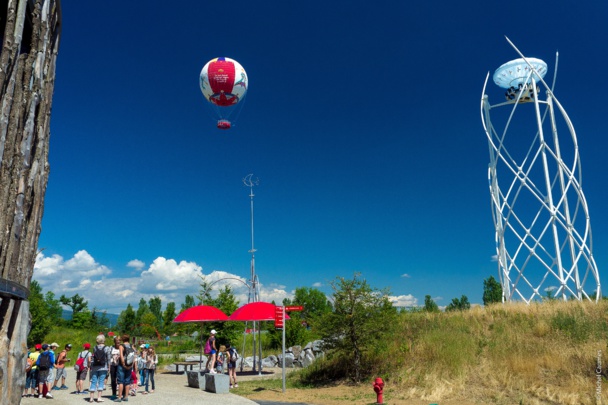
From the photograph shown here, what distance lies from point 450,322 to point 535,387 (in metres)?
5.94

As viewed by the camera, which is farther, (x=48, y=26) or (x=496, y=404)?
(x=496, y=404)

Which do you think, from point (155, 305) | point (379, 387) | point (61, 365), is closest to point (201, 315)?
point (61, 365)

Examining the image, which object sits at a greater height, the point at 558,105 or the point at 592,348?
the point at 558,105

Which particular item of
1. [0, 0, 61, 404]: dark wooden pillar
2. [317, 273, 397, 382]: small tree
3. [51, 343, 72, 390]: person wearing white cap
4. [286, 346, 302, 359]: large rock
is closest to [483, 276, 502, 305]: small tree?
[286, 346, 302, 359]: large rock

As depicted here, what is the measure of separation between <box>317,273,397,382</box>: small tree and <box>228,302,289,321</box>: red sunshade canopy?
238cm

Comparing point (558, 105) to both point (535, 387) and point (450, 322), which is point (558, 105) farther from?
point (535, 387)

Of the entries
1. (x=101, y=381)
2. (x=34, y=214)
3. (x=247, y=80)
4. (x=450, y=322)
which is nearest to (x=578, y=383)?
(x=450, y=322)

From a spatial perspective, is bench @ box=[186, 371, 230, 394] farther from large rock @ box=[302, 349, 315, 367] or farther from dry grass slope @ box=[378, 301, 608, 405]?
large rock @ box=[302, 349, 315, 367]

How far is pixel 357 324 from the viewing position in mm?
16703

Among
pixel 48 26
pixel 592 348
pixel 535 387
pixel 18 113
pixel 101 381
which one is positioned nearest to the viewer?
pixel 18 113

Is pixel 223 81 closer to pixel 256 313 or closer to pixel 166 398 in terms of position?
pixel 256 313

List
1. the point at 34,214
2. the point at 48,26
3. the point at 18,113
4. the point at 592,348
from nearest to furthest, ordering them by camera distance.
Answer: the point at 18,113
the point at 34,214
the point at 48,26
the point at 592,348

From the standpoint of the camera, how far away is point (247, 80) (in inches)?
941

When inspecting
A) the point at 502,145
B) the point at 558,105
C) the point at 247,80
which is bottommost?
the point at 502,145
